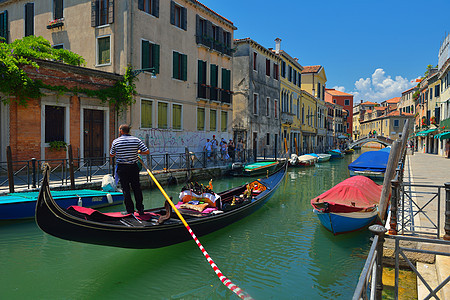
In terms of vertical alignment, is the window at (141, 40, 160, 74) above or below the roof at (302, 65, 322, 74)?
below

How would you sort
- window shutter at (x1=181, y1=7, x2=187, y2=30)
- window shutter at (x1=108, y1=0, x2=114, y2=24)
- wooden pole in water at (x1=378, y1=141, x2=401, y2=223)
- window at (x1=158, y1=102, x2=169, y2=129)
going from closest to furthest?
wooden pole in water at (x1=378, y1=141, x2=401, y2=223)
window shutter at (x1=108, y1=0, x2=114, y2=24)
window at (x1=158, y1=102, x2=169, y2=129)
window shutter at (x1=181, y1=7, x2=187, y2=30)

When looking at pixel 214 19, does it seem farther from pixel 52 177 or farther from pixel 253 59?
pixel 52 177

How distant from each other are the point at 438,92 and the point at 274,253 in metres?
28.7

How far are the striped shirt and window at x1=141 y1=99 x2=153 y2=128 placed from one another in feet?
28.0

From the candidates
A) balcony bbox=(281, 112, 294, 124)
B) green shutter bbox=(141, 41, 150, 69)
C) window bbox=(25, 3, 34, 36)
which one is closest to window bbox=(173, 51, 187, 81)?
green shutter bbox=(141, 41, 150, 69)

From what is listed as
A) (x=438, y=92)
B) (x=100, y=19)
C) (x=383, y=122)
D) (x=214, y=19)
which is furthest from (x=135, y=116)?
(x=383, y=122)

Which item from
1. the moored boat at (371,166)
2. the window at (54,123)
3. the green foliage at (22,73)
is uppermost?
the green foliage at (22,73)

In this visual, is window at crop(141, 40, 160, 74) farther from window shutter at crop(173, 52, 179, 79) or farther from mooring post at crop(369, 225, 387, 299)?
mooring post at crop(369, 225, 387, 299)

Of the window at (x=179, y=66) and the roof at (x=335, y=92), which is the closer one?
the window at (x=179, y=66)

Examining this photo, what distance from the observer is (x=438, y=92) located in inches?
1128

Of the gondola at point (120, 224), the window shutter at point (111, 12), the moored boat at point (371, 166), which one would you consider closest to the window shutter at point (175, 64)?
the window shutter at point (111, 12)

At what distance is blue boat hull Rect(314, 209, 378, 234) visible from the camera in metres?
6.45

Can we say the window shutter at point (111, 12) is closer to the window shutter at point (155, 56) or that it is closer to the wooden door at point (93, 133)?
the window shutter at point (155, 56)

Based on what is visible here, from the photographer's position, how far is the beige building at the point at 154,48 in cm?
1308
